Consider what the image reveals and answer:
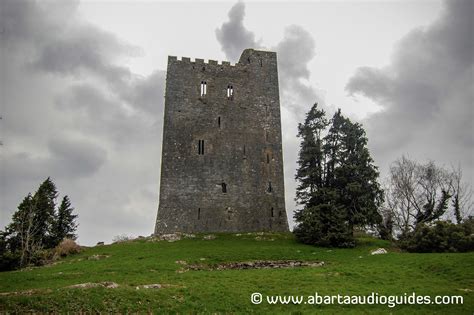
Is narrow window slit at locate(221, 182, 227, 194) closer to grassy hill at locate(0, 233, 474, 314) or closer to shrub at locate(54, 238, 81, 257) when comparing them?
grassy hill at locate(0, 233, 474, 314)

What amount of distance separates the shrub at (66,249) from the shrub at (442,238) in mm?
28497

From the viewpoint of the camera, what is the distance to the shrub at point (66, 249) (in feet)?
112

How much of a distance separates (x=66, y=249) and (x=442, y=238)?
31130 mm

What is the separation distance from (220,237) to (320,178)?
39.2 ft

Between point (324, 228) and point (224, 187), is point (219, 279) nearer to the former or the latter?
point (324, 228)

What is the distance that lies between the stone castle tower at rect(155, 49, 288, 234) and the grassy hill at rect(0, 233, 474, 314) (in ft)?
21.6

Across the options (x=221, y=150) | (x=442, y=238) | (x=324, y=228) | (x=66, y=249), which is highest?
(x=221, y=150)

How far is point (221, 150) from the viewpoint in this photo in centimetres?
4503

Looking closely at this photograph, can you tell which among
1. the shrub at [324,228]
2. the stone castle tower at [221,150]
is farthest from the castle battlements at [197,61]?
the shrub at [324,228]

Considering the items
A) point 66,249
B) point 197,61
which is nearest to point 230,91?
point 197,61

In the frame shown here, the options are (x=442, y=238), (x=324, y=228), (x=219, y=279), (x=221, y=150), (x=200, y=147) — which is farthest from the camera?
(x=221, y=150)

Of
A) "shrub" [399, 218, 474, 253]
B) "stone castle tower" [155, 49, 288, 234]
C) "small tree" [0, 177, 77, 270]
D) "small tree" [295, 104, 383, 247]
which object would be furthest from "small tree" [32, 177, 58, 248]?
"shrub" [399, 218, 474, 253]

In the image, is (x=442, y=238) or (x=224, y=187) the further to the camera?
(x=224, y=187)

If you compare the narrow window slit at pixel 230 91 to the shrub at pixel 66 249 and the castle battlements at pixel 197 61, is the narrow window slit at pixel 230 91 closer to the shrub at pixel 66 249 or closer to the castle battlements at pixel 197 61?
the castle battlements at pixel 197 61
